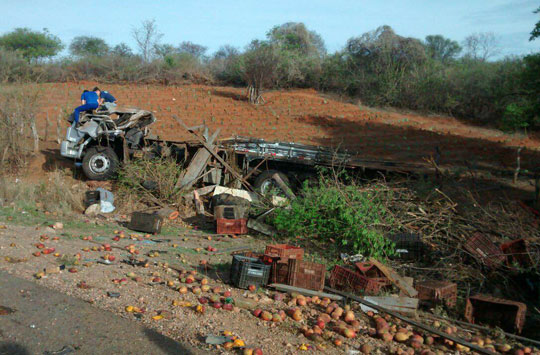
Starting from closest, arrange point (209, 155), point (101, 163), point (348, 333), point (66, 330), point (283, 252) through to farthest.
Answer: point (66, 330), point (348, 333), point (283, 252), point (209, 155), point (101, 163)

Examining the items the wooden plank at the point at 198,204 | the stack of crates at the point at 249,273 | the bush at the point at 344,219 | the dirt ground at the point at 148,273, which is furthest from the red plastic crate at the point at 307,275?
the wooden plank at the point at 198,204

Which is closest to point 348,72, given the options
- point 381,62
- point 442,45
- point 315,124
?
point 381,62

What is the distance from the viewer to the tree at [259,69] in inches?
1078

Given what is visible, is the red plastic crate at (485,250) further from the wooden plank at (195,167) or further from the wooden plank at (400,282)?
the wooden plank at (195,167)

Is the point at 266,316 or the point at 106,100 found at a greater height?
the point at 106,100

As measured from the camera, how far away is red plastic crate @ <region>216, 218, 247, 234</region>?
9.96m

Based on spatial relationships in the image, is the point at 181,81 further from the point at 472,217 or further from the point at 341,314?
the point at 341,314

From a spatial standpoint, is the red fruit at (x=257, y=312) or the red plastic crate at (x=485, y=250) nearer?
the red fruit at (x=257, y=312)

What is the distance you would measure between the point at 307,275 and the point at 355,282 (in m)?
0.64

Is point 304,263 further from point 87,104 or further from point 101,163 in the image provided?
point 87,104

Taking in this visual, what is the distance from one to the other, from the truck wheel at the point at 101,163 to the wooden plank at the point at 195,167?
6.89 feet

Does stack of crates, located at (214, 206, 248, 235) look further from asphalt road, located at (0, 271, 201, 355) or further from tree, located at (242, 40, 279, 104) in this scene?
tree, located at (242, 40, 279, 104)

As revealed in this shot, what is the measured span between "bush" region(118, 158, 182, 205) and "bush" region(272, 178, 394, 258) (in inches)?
129

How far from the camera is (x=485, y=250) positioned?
24.5 feet
